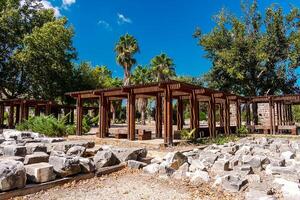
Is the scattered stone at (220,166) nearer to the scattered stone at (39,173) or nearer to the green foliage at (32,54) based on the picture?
the scattered stone at (39,173)

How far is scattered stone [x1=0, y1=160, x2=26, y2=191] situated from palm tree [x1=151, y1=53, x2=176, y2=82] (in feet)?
98.3

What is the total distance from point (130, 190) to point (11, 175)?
215 centimetres

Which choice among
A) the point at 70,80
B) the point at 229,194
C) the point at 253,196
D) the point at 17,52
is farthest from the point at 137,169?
the point at 17,52

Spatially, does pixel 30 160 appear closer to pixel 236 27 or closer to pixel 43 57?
pixel 43 57

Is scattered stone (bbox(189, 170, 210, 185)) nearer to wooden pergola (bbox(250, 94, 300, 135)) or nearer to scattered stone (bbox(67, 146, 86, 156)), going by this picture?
scattered stone (bbox(67, 146, 86, 156))

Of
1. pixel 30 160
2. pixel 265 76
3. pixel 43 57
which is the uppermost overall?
pixel 43 57

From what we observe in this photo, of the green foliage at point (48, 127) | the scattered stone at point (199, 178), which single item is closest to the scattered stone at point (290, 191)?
the scattered stone at point (199, 178)

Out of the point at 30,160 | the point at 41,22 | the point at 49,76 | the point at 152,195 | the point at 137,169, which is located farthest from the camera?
the point at 41,22

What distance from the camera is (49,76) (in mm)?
26688

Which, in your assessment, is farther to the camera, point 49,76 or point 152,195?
point 49,76

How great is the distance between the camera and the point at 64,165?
19.2 feet

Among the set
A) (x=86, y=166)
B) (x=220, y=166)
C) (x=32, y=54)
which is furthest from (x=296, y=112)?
(x=86, y=166)

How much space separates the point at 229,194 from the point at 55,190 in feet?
10.8

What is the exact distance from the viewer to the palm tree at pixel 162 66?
3462cm
